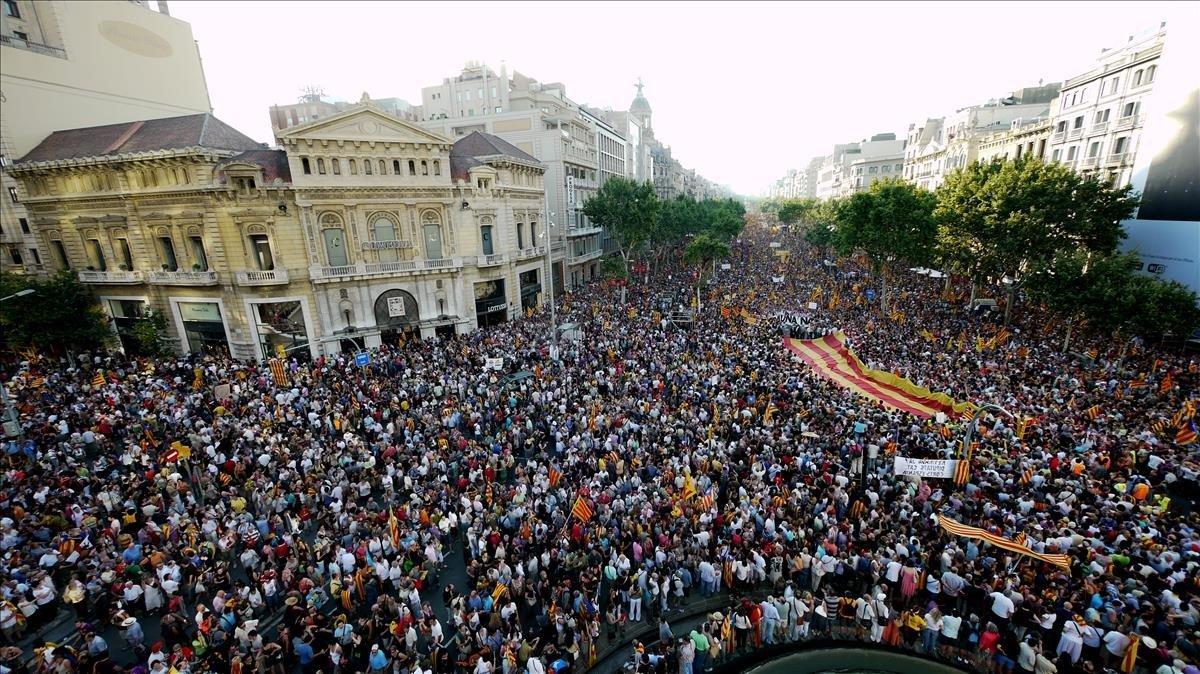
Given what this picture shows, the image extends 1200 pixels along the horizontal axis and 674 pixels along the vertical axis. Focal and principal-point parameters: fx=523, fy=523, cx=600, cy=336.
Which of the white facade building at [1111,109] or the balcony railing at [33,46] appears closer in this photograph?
the balcony railing at [33,46]

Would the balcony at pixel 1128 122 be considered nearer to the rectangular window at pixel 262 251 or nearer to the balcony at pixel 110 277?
the rectangular window at pixel 262 251

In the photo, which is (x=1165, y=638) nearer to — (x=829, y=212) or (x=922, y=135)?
(x=829, y=212)

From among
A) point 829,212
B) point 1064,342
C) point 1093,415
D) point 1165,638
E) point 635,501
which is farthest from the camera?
point 829,212

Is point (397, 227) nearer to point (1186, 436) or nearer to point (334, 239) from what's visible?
point (334, 239)

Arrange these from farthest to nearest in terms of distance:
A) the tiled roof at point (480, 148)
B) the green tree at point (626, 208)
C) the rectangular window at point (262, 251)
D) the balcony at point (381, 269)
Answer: the green tree at point (626, 208)
the tiled roof at point (480, 148)
the balcony at point (381, 269)
the rectangular window at point (262, 251)

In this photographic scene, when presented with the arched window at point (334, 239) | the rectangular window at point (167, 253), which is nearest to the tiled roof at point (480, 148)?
the arched window at point (334, 239)

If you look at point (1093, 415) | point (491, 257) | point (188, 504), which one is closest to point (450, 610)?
point (188, 504)

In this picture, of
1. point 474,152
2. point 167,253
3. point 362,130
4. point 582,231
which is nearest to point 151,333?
point 167,253
